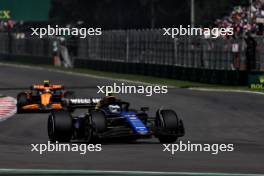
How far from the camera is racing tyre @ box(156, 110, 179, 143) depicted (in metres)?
17.3

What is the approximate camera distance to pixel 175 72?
44.0 m

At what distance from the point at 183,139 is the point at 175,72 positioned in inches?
983

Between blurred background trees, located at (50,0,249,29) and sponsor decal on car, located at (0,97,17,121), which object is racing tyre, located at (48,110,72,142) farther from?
blurred background trees, located at (50,0,249,29)

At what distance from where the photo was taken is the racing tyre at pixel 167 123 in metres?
17.3

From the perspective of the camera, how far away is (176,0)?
10362 centimetres

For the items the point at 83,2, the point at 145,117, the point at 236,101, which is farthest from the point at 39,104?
the point at 83,2

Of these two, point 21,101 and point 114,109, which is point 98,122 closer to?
point 114,109

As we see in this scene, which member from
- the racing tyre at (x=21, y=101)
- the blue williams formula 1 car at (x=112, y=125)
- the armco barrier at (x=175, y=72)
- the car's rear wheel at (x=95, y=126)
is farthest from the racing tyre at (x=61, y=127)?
the armco barrier at (x=175, y=72)

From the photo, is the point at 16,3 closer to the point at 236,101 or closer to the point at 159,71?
the point at 159,71

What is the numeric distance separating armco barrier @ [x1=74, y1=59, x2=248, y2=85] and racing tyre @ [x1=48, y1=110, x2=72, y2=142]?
69.0 ft

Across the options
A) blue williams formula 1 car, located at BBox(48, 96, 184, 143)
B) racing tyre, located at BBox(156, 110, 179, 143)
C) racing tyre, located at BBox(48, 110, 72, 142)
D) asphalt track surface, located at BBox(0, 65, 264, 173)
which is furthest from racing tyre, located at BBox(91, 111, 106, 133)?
racing tyre, located at BBox(156, 110, 179, 143)

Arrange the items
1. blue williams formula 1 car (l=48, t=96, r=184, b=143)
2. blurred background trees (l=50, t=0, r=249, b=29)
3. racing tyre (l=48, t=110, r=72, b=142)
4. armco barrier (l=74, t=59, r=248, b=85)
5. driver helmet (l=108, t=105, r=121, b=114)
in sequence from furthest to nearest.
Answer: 1. blurred background trees (l=50, t=0, r=249, b=29)
2. armco barrier (l=74, t=59, r=248, b=85)
3. driver helmet (l=108, t=105, r=121, b=114)
4. racing tyre (l=48, t=110, r=72, b=142)
5. blue williams formula 1 car (l=48, t=96, r=184, b=143)

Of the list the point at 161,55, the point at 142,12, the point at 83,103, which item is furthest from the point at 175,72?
the point at 142,12

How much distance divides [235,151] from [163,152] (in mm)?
1242
